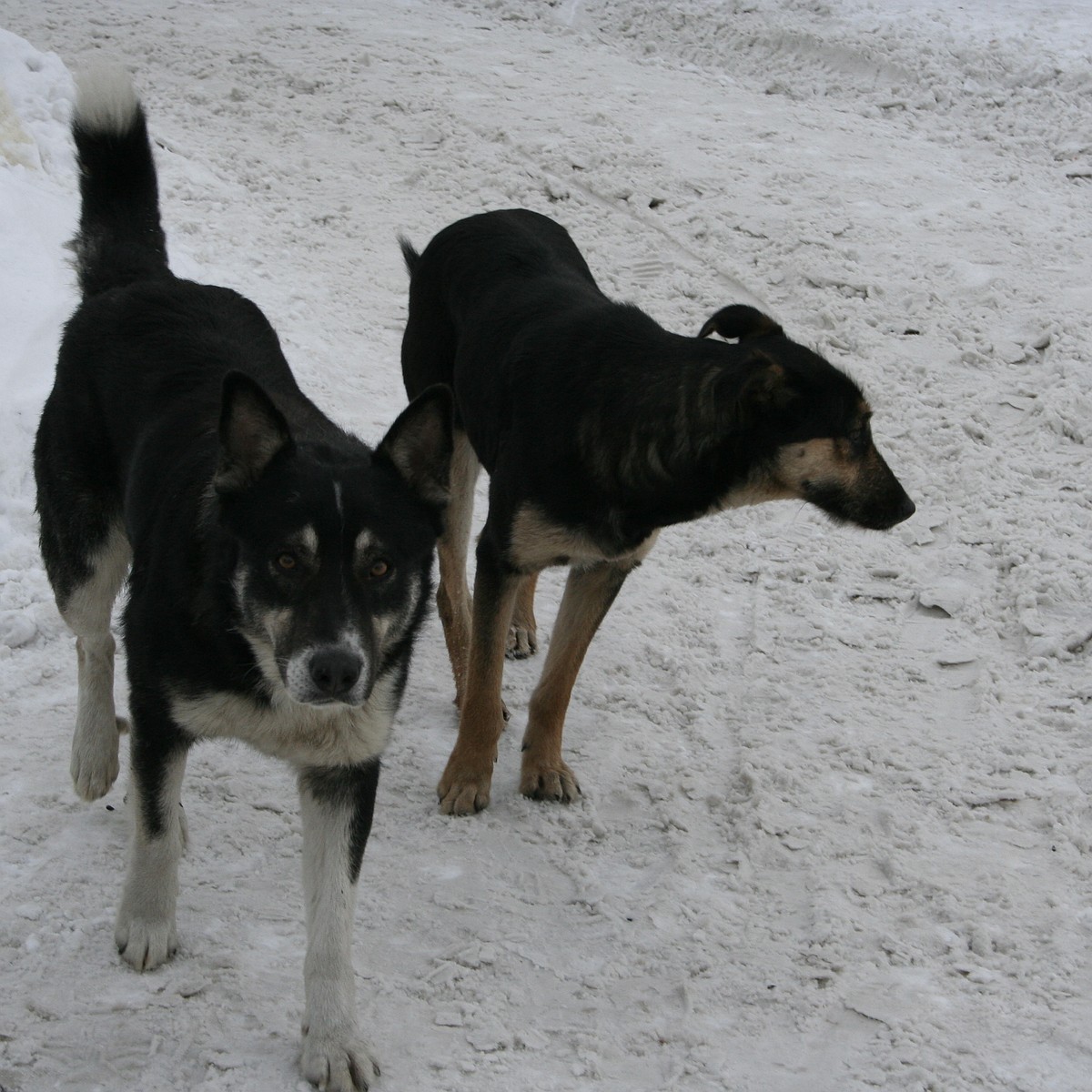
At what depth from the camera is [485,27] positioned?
1439 centimetres

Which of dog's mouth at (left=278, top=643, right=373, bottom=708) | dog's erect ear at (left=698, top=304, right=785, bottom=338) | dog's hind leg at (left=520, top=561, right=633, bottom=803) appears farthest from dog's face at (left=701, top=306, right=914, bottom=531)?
dog's mouth at (left=278, top=643, right=373, bottom=708)

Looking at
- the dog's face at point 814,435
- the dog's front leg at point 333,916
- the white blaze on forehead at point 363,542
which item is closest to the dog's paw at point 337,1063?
the dog's front leg at point 333,916

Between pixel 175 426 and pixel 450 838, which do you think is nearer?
pixel 175 426

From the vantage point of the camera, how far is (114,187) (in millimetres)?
4812

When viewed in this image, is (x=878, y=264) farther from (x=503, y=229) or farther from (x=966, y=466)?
(x=503, y=229)

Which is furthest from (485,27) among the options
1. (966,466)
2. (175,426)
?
(175,426)

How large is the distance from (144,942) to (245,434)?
1.57 metres

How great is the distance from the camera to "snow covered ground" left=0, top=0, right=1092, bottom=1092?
3.76 meters

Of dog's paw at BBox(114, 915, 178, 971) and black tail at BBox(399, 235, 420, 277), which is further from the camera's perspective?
black tail at BBox(399, 235, 420, 277)

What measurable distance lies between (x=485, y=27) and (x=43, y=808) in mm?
12098

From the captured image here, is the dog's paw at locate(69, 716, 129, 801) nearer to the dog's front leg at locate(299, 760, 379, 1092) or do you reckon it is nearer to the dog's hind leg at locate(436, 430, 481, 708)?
the dog's front leg at locate(299, 760, 379, 1092)

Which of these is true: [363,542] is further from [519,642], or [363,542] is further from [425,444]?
[519,642]

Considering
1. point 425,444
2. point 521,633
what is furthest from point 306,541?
point 521,633

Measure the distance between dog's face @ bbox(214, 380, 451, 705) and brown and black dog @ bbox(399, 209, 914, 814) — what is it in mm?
1109
